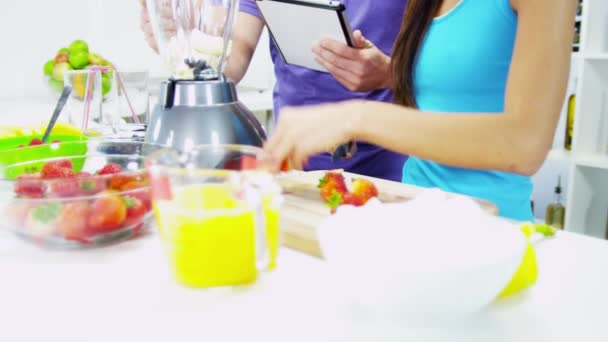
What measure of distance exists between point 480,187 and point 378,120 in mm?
344

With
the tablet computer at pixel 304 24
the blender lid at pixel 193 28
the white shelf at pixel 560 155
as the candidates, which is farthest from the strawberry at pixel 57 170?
the white shelf at pixel 560 155

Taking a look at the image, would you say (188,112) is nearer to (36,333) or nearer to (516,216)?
(36,333)

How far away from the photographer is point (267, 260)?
59 centimetres

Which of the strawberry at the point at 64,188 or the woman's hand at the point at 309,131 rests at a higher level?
the woman's hand at the point at 309,131

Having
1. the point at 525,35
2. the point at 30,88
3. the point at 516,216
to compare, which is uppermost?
the point at 525,35

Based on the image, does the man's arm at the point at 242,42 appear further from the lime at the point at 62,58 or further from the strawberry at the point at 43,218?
the strawberry at the point at 43,218

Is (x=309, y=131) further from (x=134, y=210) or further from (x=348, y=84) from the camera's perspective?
(x=348, y=84)

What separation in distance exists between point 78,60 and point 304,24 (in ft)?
3.83

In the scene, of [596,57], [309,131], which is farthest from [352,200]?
[596,57]

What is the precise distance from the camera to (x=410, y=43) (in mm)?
1122

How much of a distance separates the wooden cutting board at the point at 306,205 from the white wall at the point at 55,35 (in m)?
1.68

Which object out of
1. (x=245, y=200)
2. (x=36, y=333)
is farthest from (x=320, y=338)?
(x=36, y=333)

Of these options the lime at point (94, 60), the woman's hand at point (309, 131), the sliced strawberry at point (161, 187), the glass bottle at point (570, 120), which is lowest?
the glass bottle at point (570, 120)

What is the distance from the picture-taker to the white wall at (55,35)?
221 centimetres
